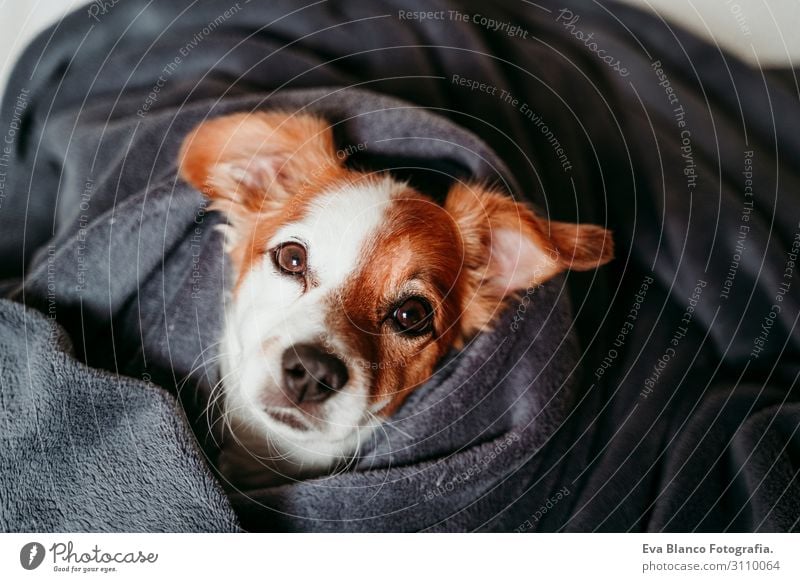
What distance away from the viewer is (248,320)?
Answer: 1.61ft

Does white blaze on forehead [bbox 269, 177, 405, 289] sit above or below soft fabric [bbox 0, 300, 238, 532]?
above

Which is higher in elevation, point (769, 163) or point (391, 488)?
point (769, 163)

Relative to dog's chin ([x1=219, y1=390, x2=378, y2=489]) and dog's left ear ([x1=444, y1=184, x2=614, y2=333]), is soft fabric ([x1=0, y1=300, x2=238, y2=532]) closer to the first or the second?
dog's chin ([x1=219, y1=390, x2=378, y2=489])

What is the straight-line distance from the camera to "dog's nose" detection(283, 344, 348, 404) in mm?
455

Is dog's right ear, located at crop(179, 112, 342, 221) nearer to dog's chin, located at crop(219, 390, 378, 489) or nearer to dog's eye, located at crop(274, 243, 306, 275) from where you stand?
dog's eye, located at crop(274, 243, 306, 275)

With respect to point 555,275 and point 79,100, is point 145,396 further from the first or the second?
point 555,275

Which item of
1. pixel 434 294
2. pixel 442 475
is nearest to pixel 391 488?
pixel 442 475
